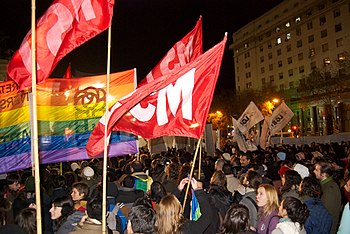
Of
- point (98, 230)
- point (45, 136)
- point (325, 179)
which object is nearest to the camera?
point (98, 230)

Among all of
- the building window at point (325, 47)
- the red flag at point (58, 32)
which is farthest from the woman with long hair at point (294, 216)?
the building window at point (325, 47)

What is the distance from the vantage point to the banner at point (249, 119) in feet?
60.8

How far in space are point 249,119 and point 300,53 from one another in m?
57.0

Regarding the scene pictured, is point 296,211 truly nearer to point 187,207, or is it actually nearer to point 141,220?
point 141,220

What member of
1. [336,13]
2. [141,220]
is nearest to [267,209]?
[141,220]

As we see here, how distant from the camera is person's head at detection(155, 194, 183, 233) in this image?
391 centimetres

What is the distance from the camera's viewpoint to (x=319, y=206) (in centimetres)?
531

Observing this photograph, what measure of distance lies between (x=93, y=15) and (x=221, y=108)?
6381 cm

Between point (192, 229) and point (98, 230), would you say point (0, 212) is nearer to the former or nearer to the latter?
point (98, 230)

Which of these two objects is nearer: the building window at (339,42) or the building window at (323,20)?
the building window at (339,42)

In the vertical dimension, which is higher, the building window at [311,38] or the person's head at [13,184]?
the building window at [311,38]

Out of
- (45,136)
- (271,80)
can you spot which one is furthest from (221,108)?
(45,136)

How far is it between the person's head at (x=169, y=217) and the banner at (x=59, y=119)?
533cm

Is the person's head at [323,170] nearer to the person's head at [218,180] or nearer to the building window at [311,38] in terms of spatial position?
the person's head at [218,180]
